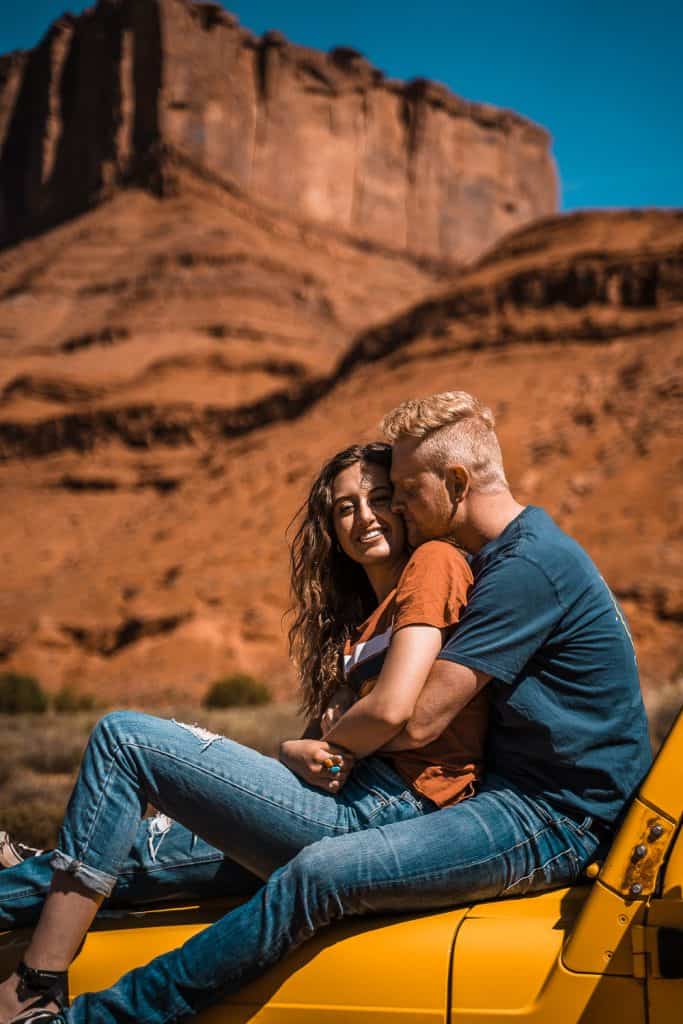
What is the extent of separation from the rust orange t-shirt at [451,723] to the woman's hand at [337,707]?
28cm

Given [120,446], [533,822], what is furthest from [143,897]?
[120,446]

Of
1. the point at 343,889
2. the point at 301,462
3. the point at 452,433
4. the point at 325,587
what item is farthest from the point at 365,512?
the point at 301,462

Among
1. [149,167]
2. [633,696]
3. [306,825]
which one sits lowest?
[306,825]

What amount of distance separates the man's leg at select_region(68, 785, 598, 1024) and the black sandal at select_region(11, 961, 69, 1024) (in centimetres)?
8

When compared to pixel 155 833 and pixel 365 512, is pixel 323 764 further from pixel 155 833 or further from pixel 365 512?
pixel 365 512

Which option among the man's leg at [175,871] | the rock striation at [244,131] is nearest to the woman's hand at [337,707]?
the man's leg at [175,871]

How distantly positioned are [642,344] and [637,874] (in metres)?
23.5

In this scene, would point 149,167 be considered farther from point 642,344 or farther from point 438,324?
point 642,344

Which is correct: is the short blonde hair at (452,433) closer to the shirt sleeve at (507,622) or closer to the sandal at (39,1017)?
the shirt sleeve at (507,622)

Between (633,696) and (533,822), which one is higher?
(633,696)

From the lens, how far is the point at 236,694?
1722 cm

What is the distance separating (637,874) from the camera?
217 cm

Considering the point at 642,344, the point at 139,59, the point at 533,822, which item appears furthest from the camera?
the point at 139,59

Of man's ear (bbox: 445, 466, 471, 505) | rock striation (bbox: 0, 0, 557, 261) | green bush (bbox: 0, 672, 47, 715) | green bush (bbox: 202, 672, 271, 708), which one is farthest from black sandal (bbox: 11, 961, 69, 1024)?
rock striation (bbox: 0, 0, 557, 261)
